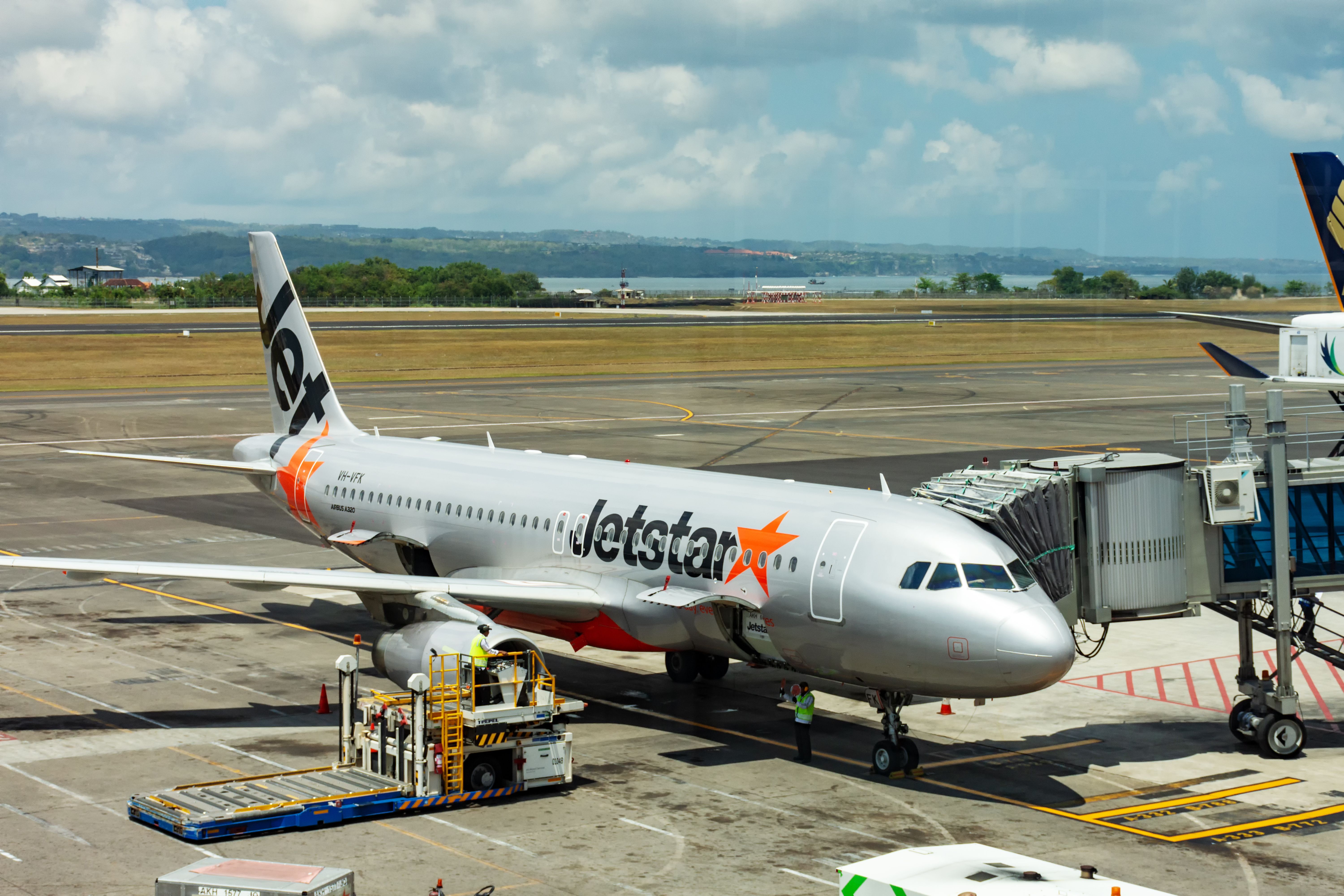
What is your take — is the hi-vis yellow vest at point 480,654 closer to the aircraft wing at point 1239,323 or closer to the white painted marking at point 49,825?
the white painted marking at point 49,825

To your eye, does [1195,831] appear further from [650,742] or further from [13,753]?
[13,753]

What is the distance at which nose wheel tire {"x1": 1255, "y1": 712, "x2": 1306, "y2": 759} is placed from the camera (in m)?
24.6

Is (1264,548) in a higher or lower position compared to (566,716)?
higher

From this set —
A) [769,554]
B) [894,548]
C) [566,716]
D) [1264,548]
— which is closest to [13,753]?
[566,716]

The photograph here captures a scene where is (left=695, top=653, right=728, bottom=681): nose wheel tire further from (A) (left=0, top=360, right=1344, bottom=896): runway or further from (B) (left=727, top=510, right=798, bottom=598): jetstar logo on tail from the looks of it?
(B) (left=727, top=510, right=798, bottom=598): jetstar logo on tail

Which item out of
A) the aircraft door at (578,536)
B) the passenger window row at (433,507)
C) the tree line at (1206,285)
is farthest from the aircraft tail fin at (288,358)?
the tree line at (1206,285)

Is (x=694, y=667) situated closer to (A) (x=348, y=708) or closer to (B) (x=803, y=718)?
(B) (x=803, y=718)

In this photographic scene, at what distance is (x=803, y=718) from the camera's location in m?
24.1

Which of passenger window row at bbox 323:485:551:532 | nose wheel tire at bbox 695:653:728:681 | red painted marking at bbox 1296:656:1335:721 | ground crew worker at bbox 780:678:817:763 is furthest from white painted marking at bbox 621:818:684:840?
red painted marking at bbox 1296:656:1335:721

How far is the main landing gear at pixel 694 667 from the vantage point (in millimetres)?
30125

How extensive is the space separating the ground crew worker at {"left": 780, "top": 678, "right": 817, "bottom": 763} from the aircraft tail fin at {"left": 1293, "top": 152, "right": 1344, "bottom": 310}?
23163 mm

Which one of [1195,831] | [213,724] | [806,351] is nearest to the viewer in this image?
[1195,831]

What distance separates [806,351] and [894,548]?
380ft

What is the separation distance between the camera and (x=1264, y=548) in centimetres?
2525
